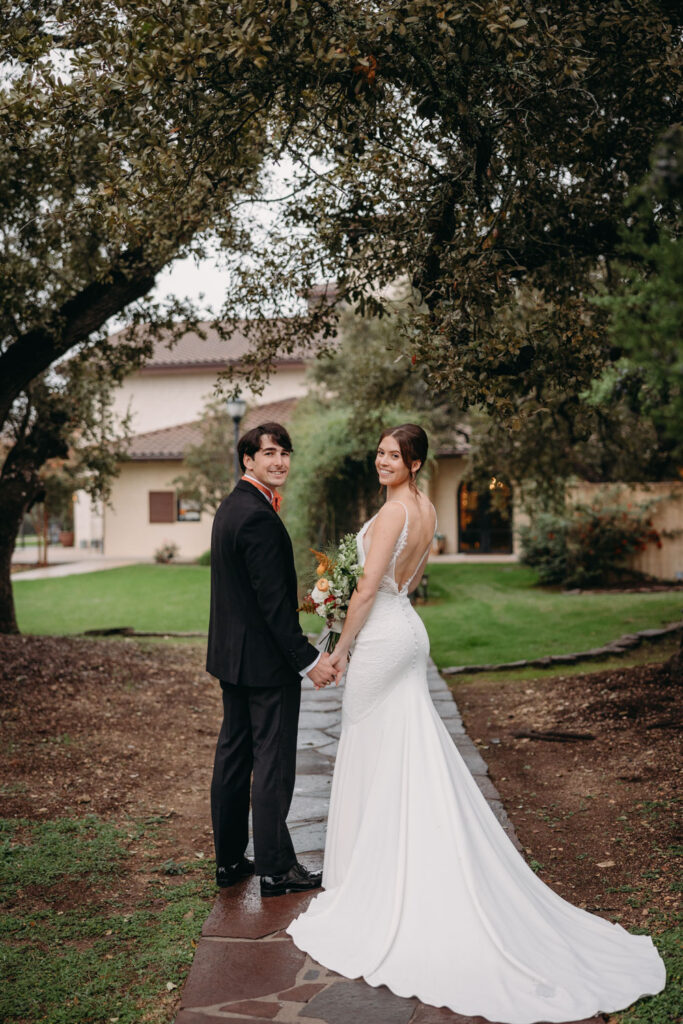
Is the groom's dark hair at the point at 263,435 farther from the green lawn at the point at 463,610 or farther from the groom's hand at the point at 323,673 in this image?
the green lawn at the point at 463,610

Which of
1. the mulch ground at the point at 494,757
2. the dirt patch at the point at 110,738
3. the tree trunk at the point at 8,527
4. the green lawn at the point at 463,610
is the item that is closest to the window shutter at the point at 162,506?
the green lawn at the point at 463,610

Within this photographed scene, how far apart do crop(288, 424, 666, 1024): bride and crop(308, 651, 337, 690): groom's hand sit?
5 cm

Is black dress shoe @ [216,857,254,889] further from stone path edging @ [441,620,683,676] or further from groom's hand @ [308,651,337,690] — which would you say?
stone path edging @ [441,620,683,676]

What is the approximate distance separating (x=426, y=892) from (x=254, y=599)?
5.28 ft

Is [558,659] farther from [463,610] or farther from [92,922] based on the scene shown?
[92,922]

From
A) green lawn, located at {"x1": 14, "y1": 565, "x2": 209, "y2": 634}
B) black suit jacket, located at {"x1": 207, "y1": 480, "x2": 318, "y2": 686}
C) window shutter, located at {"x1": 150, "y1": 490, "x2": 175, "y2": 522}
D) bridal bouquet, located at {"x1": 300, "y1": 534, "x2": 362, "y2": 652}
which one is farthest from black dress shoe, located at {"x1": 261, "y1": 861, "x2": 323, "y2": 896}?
window shutter, located at {"x1": 150, "y1": 490, "x2": 175, "y2": 522}

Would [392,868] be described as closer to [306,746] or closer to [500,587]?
[306,746]

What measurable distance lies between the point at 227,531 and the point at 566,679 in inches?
230

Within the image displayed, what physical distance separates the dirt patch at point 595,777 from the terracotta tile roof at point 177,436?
21642 mm

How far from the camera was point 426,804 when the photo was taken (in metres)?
3.85

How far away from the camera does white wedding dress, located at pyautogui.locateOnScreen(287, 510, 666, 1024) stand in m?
3.34

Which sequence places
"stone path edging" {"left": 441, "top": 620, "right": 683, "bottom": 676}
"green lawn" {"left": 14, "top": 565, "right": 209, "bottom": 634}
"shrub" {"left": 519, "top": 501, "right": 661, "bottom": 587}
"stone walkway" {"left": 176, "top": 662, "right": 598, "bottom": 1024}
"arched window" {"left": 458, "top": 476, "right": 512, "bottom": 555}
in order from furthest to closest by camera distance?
"arched window" {"left": 458, "top": 476, "right": 512, "bottom": 555}
"shrub" {"left": 519, "top": 501, "right": 661, "bottom": 587}
"green lawn" {"left": 14, "top": 565, "right": 209, "bottom": 634}
"stone path edging" {"left": 441, "top": 620, "right": 683, "bottom": 676}
"stone walkway" {"left": 176, "top": 662, "right": 598, "bottom": 1024}

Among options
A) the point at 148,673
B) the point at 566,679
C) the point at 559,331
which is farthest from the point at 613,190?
the point at 148,673

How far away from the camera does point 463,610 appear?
1543cm
